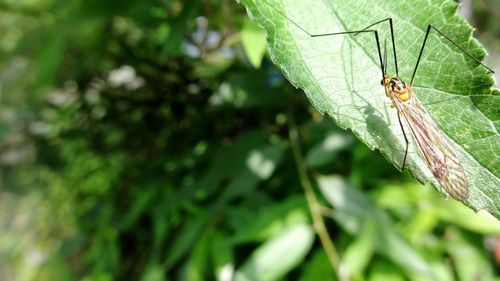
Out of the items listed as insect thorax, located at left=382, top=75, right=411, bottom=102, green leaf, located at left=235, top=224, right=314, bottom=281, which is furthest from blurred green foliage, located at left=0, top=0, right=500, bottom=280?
insect thorax, located at left=382, top=75, right=411, bottom=102

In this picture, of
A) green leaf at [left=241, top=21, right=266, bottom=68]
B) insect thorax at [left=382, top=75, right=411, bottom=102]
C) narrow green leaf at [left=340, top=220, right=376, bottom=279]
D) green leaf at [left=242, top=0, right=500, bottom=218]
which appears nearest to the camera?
green leaf at [left=242, top=0, right=500, bottom=218]

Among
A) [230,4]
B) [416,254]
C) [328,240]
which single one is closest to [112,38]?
[230,4]

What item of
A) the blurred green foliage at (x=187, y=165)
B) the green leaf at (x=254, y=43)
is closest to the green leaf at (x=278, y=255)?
the blurred green foliage at (x=187, y=165)

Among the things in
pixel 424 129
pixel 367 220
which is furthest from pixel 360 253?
pixel 424 129

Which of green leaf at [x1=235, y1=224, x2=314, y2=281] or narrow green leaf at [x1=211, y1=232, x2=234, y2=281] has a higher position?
green leaf at [x1=235, y1=224, x2=314, y2=281]

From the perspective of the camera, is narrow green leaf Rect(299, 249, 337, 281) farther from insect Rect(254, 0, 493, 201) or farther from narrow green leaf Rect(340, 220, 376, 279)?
insect Rect(254, 0, 493, 201)
